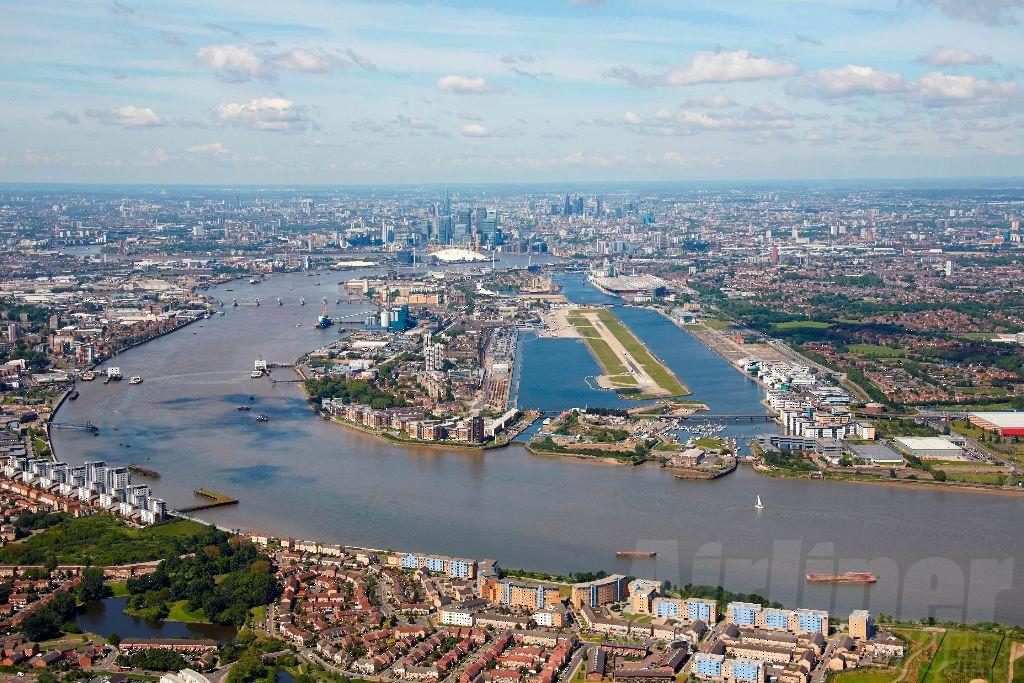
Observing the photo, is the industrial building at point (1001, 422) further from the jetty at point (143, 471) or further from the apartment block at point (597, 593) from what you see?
the jetty at point (143, 471)

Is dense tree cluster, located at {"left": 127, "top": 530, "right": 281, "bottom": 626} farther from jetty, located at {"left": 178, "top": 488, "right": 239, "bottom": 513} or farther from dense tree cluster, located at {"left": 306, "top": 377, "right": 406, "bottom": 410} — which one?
dense tree cluster, located at {"left": 306, "top": 377, "right": 406, "bottom": 410}

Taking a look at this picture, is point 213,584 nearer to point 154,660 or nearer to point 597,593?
point 154,660

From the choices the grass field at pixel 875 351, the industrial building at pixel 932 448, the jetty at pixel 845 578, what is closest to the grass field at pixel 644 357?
the grass field at pixel 875 351

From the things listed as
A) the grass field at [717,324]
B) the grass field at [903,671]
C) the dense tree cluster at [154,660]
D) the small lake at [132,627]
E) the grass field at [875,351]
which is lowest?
the small lake at [132,627]

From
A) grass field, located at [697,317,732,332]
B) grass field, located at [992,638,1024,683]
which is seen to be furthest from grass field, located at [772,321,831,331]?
grass field, located at [992,638,1024,683]

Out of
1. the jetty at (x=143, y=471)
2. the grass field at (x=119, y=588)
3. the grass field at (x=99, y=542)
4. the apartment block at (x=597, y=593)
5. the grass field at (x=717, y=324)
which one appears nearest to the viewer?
the apartment block at (x=597, y=593)

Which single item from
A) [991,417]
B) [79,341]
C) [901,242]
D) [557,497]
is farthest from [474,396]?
[901,242]
